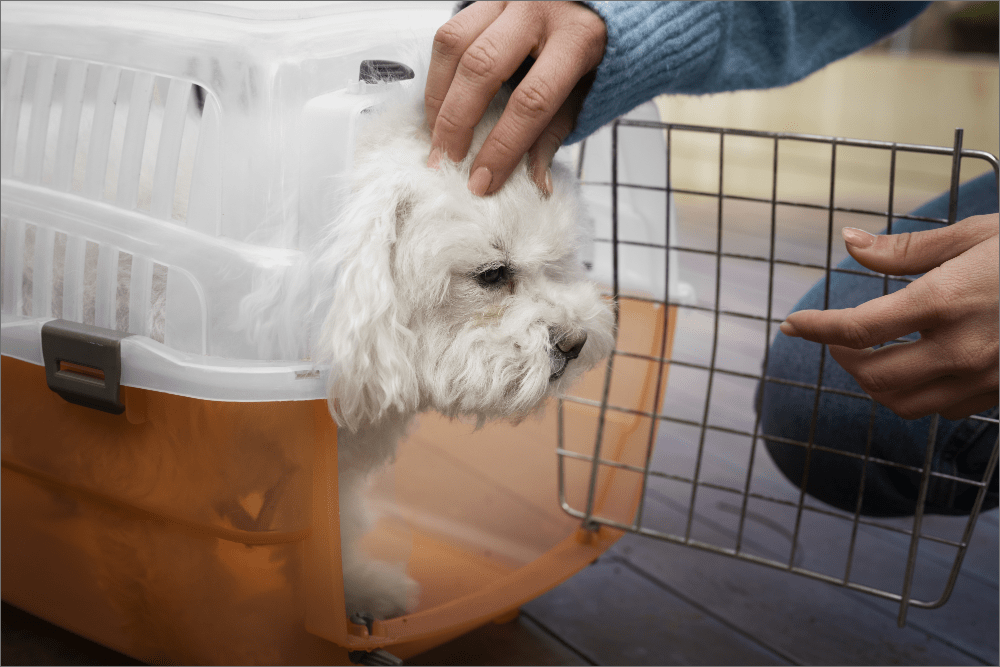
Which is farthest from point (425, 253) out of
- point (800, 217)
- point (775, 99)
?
point (775, 99)

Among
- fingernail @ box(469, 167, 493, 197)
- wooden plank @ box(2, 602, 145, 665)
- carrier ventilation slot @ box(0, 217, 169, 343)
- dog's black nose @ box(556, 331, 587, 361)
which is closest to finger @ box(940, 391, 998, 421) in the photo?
Result: dog's black nose @ box(556, 331, 587, 361)

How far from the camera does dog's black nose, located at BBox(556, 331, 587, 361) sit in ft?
2.06

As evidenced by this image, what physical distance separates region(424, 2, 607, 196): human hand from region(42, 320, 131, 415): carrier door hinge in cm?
28

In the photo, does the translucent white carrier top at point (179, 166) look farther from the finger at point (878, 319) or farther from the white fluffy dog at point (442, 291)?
the finger at point (878, 319)

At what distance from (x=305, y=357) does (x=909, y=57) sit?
388 cm

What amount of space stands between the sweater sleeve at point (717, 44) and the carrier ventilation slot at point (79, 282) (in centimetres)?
37

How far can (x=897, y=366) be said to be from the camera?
56 centimetres

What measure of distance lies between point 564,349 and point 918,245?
266mm

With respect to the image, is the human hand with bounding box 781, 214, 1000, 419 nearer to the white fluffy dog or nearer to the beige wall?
the white fluffy dog

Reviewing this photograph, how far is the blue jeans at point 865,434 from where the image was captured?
2.67 ft

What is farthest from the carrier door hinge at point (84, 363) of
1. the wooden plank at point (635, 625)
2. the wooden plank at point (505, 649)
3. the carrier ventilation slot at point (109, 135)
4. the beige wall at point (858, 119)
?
the beige wall at point (858, 119)

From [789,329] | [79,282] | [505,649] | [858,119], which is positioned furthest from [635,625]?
[858,119]

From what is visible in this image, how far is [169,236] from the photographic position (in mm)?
595

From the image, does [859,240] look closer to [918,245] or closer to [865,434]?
Result: [918,245]
